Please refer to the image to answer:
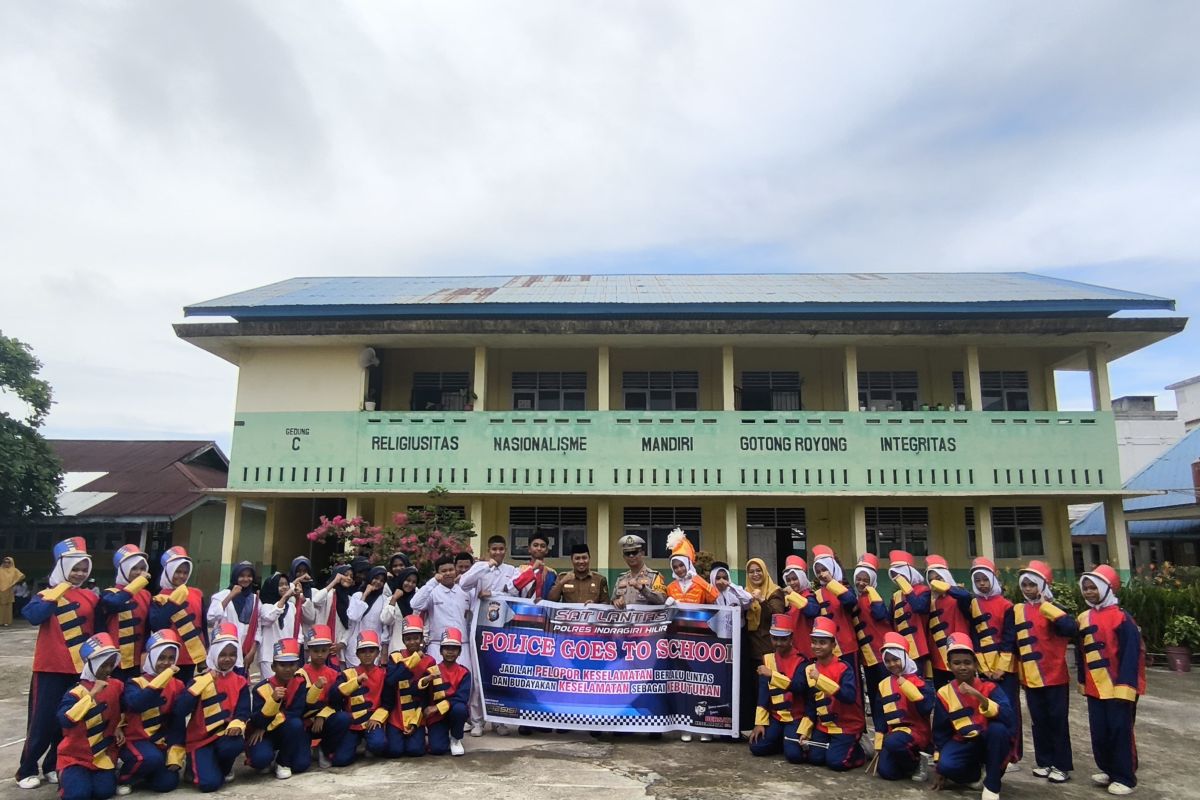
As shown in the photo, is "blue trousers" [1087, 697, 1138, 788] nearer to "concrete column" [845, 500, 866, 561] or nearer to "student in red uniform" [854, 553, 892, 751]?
"student in red uniform" [854, 553, 892, 751]

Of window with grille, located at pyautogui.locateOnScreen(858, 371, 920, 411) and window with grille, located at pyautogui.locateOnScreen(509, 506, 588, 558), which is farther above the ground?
window with grille, located at pyautogui.locateOnScreen(858, 371, 920, 411)

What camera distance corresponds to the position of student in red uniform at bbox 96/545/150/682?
5430mm

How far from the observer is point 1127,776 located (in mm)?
5125

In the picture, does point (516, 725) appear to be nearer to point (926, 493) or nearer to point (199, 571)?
point (926, 493)

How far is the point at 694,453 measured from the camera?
1285 cm

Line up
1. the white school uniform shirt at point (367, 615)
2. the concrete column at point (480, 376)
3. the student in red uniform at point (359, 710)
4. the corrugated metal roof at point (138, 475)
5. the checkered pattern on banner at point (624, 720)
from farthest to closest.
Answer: the corrugated metal roof at point (138, 475)
the concrete column at point (480, 376)
the white school uniform shirt at point (367, 615)
the checkered pattern on banner at point (624, 720)
the student in red uniform at point (359, 710)

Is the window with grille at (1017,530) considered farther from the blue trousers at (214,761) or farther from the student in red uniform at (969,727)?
the blue trousers at (214,761)

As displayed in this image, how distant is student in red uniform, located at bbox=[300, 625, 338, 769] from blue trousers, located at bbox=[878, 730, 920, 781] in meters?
3.88

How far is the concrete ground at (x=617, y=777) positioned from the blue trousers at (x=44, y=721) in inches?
7.0

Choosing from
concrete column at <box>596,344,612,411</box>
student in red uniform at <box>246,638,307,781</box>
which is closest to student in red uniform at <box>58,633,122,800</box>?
student in red uniform at <box>246,638,307,781</box>

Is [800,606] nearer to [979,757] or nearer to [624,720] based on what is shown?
[979,757]

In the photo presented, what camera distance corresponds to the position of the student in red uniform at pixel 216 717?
501 centimetres

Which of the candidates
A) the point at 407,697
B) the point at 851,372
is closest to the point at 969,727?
the point at 407,697

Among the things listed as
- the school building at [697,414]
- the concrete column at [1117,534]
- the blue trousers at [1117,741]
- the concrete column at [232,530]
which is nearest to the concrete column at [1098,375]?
the school building at [697,414]
